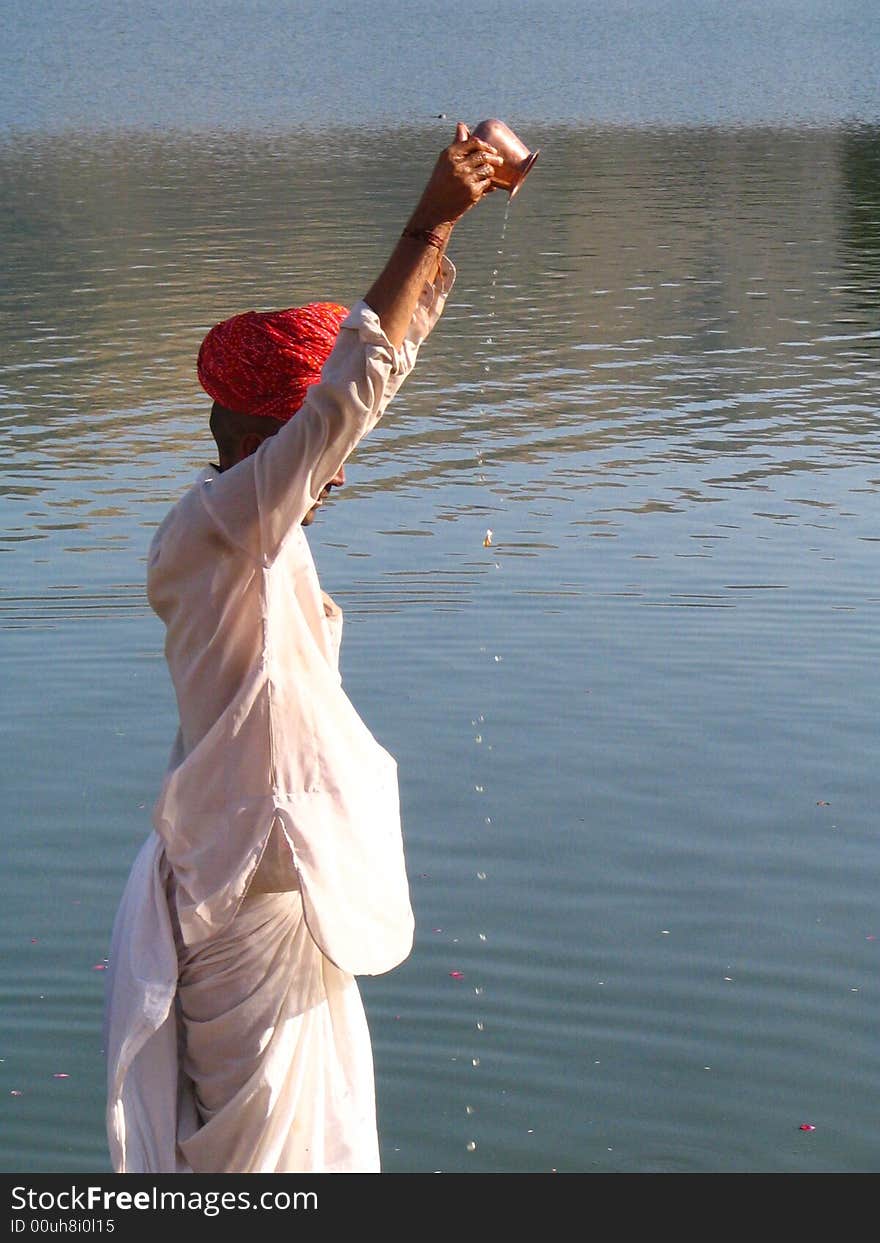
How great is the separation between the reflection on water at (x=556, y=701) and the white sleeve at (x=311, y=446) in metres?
2.08

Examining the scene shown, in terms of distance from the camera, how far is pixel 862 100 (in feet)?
149

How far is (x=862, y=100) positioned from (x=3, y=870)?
42.8 meters

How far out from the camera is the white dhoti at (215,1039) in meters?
2.90

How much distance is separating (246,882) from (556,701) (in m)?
4.54

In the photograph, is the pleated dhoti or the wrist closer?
A: the wrist

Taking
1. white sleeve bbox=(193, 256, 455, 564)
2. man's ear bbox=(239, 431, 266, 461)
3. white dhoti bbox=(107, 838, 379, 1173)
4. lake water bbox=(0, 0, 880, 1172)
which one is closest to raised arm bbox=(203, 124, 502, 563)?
white sleeve bbox=(193, 256, 455, 564)

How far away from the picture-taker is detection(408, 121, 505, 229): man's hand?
2.73 metres

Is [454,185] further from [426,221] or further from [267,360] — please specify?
[267,360]

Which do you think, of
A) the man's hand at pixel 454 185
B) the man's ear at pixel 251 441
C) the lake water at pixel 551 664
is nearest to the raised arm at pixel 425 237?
the man's hand at pixel 454 185

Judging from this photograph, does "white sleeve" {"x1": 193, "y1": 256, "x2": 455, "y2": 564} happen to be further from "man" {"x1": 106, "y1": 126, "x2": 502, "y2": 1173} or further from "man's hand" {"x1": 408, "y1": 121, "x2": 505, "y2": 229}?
"man's hand" {"x1": 408, "y1": 121, "x2": 505, "y2": 229}

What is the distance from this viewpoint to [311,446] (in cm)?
265

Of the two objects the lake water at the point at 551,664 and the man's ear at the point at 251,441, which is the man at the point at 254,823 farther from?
the lake water at the point at 551,664

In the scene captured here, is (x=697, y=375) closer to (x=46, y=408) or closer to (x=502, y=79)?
(x=46, y=408)

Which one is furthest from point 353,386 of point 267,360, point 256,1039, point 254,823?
point 256,1039
